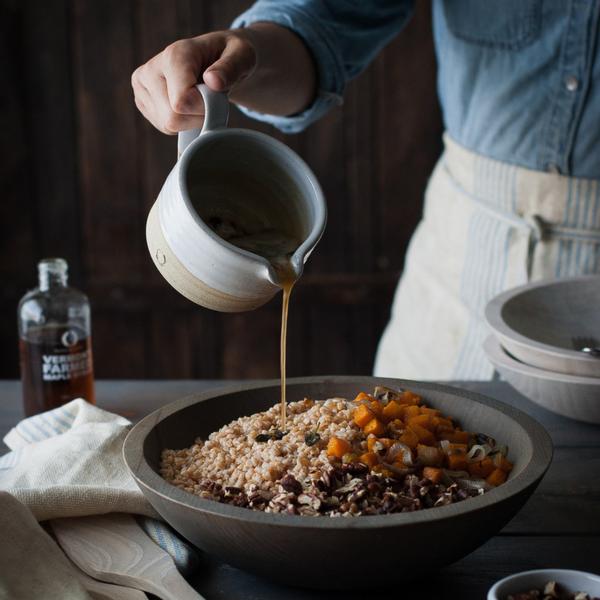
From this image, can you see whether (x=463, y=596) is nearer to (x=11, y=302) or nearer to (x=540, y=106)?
(x=540, y=106)

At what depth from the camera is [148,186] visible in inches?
121

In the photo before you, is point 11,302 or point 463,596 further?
point 11,302

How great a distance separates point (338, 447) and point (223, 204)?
357 mm

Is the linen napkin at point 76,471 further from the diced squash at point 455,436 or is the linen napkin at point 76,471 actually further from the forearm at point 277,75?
the forearm at point 277,75

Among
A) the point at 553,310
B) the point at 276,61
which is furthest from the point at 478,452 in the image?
the point at 276,61

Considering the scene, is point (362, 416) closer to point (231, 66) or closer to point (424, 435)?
point (424, 435)

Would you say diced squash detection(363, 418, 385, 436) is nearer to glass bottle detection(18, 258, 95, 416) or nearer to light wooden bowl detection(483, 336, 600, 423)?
light wooden bowl detection(483, 336, 600, 423)

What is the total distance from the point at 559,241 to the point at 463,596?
1.01 m

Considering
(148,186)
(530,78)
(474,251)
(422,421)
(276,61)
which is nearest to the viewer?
(422,421)

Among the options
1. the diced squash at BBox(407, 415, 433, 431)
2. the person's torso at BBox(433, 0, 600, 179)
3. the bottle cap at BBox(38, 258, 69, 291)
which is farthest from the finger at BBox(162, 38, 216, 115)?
the person's torso at BBox(433, 0, 600, 179)

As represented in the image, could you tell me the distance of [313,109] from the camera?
1.77 m

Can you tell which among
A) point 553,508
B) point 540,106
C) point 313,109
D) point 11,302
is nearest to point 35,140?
point 11,302

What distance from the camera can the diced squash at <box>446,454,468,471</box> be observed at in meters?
1.05

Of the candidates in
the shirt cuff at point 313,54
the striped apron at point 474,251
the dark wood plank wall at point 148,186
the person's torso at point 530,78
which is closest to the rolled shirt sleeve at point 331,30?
the shirt cuff at point 313,54
